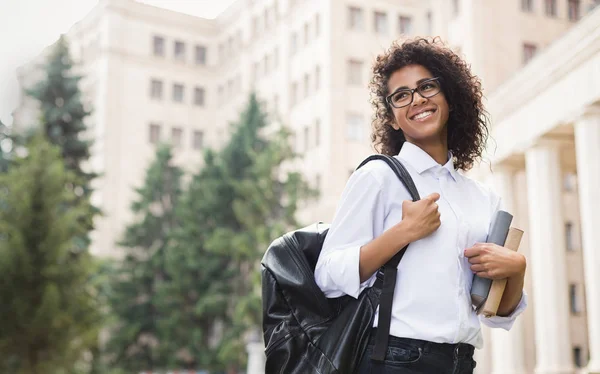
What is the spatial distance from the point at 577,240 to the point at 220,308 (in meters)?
15.2

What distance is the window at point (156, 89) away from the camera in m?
56.5

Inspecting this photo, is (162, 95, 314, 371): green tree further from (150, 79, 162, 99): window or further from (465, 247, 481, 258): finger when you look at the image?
(465, 247, 481, 258): finger

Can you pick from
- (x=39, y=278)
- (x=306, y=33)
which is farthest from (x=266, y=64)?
(x=39, y=278)

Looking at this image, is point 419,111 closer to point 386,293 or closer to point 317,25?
point 386,293

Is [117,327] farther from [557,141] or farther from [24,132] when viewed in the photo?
[557,141]

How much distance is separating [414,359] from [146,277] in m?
38.5

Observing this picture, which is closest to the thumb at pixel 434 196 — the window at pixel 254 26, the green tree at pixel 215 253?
the green tree at pixel 215 253

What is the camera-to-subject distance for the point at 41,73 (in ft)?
105

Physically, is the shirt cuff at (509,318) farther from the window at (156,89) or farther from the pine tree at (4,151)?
the window at (156,89)

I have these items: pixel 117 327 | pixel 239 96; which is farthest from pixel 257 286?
pixel 239 96

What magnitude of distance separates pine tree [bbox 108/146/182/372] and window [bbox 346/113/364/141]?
8.25 metres

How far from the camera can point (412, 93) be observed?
2814 mm

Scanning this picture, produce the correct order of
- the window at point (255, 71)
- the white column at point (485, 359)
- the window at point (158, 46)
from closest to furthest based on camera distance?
1. the white column at point (485, 359)
2. the window at point (255, 71)
3. the window at point (158, 46)

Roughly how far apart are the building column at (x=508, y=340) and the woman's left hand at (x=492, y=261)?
2146 centimetres
